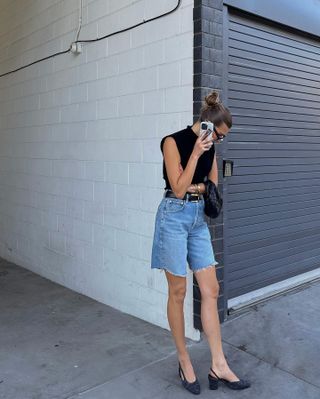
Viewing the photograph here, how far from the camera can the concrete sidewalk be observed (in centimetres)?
313

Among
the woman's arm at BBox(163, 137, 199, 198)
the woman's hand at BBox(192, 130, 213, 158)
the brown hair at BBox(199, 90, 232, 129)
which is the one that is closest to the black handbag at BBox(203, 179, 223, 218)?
the woman's arm at BBox(163, 137, 199, 198)

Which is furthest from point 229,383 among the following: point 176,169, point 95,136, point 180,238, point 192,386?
point 95,136

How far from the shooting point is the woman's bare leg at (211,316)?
3.04 m

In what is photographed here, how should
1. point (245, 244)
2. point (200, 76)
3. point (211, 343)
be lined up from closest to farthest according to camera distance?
point (211, 343) → point (200, 76) → point (245, 244)

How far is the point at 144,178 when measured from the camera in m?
4.23

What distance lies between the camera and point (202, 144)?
279cm

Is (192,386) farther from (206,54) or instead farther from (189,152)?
(206,54)

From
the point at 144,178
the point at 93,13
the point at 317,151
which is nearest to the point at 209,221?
the point at 144,178

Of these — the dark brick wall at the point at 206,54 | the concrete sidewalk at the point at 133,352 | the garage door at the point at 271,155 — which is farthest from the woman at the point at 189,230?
the garage door at the point at 271,155

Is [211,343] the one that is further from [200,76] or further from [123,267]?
[200,76]

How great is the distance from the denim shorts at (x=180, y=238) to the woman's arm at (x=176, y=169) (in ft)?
0.41

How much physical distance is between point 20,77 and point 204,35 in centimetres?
333

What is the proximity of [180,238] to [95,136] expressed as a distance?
2.18 metres

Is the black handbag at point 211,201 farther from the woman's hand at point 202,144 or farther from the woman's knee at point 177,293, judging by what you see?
the woman's knee at point 177,293
